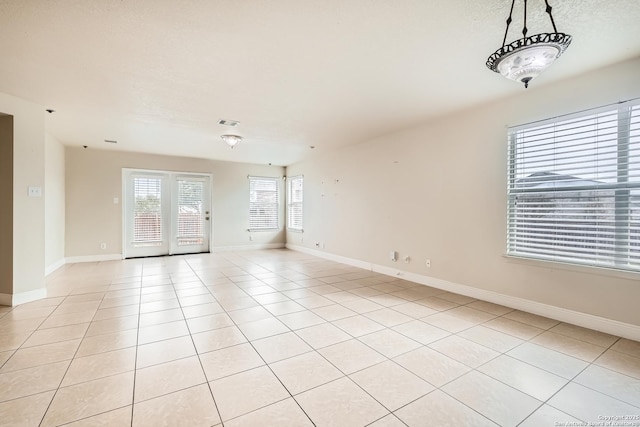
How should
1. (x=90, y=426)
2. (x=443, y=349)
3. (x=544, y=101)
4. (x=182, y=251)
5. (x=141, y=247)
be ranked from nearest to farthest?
(x=90, y=426) → (x=443, y=349) → (x=544, y=101) → (x=141, y=247) → (x=182, y=251)

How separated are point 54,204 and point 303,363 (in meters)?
5.99

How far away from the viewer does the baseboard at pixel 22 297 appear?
11.2 feet

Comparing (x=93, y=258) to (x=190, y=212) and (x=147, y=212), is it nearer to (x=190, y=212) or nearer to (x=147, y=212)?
(x=147, y=212)

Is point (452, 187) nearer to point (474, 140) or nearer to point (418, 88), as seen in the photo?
point (474, 140)

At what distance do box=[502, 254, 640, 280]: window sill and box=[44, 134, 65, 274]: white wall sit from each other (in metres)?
7.14

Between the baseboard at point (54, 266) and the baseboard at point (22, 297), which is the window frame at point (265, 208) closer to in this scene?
the baseboard at point (54, 266)

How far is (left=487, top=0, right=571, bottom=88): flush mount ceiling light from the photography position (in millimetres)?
1539

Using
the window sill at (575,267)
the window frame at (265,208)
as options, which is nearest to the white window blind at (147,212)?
the window frame at (265,208)

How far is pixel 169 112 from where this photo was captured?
384cm

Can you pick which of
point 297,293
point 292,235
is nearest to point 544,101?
point 297,293

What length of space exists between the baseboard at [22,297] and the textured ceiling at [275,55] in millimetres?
2441

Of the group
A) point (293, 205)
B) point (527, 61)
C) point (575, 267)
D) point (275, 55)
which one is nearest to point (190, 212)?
point (293, 205)

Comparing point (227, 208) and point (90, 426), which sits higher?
point (227, 208)

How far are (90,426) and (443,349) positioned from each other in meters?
2.50
